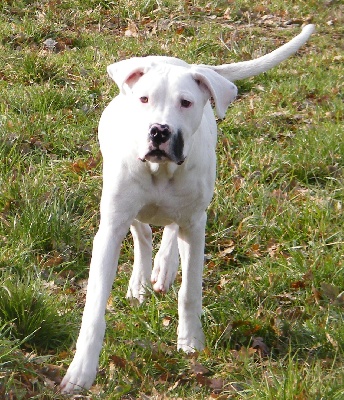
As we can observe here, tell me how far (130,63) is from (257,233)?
191 centimetres

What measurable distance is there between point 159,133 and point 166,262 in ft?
4.84

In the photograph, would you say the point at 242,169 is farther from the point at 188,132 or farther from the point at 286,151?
the point at 188,132

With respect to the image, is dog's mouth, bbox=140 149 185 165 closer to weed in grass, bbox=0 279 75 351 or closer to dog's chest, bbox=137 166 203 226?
dog's chest, bbox=137 166 203 226

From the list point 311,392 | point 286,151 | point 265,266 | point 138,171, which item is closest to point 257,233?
point 265,266

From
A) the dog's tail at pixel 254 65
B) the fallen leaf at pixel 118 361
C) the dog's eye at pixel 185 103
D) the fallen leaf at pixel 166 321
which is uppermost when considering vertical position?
the dog's tail at pixel 254 65

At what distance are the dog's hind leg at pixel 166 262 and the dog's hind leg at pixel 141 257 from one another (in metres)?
0.06

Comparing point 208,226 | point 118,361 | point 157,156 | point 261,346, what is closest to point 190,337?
point 261,346

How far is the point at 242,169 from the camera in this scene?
266 inches

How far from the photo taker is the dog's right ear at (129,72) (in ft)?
14.8

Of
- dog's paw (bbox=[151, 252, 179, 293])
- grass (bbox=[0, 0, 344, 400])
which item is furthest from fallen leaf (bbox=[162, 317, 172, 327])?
dog's paw (bbox=[151, 252, 179, 293])

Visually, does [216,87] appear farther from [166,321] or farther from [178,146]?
[166,321]

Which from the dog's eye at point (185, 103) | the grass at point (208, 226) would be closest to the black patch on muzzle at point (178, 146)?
the dog's eye at point (185, 103)

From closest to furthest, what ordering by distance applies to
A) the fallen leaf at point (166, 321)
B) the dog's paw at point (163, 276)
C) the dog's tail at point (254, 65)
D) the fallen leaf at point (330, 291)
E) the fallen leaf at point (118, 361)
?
the fallen leaf at point (118, 361) → the fallen leaf at point (166, 321) → the fallen leaf at point (330, 291) → the dog's paw at point (163, 276) → the dog's tail at point (254, 65)

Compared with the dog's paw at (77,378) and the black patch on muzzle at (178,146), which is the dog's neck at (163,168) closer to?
the black patch on muzzle at (178,146)
